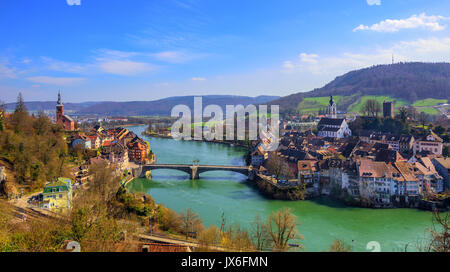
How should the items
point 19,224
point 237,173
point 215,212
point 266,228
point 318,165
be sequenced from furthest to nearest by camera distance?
1. point 237,173
2. point 318,165
3. point 215,212
4. point 266,228
5. point 19,224

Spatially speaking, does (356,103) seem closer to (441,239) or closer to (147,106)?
(441,239)

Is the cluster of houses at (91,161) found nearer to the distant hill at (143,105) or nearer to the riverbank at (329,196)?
the riverbank at (329,196)

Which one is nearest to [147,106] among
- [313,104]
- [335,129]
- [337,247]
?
[313,104]

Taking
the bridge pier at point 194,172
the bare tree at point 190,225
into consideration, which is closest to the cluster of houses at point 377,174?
the bridge pier at point 194,172

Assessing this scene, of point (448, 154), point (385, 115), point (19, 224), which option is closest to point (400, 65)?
point (385, 115)

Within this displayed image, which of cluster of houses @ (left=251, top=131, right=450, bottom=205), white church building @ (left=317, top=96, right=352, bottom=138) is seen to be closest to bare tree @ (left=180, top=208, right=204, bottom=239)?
cluster of houses @ (left=251, top=131, right=450, bottom=205)

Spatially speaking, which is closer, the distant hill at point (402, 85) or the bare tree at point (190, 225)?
the bare tree at point (190, 225)

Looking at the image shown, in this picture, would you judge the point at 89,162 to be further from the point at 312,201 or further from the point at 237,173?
the point at 312,201
